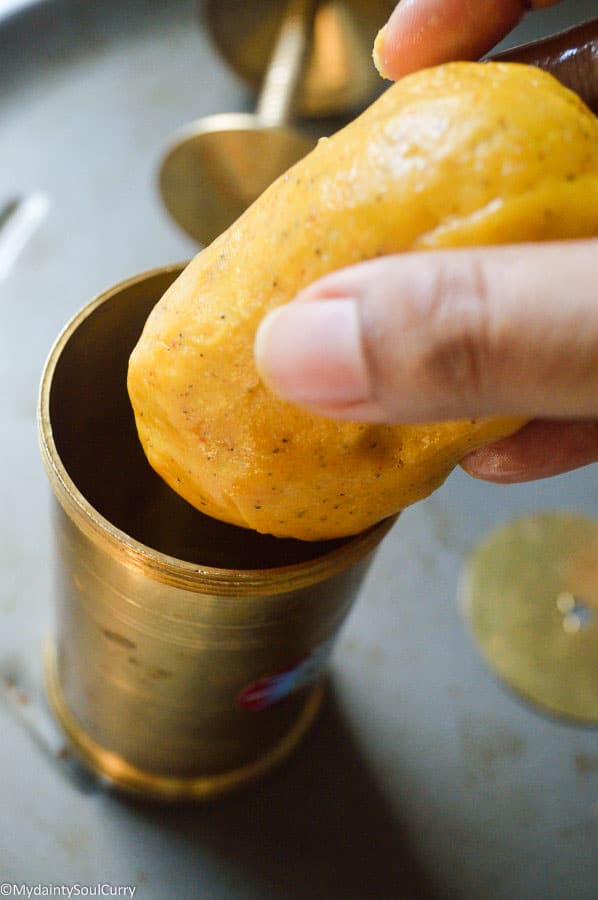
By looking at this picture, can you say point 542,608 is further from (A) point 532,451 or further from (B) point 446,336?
(B) point 446,336

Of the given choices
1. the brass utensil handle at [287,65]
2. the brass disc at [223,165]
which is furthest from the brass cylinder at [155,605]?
the brass utensil handle at [287,65]

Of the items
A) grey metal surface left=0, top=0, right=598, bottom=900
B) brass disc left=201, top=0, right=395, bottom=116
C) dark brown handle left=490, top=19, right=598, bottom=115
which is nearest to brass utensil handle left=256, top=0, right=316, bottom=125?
brass disc left=201, top=0, right=395, bottom=116

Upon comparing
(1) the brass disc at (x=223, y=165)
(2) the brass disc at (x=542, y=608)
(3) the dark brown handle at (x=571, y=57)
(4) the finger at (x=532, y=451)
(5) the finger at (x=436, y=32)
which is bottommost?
(2) the brass disc at (x=542, y=608)

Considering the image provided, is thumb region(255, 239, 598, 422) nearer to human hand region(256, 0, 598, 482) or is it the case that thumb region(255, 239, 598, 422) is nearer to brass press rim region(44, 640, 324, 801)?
human hand region(256, 0, 598, 482)

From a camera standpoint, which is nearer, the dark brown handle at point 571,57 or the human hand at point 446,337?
the human hand at point 446,337

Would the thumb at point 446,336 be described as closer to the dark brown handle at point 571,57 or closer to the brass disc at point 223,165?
the dark brown handle at point 571,57

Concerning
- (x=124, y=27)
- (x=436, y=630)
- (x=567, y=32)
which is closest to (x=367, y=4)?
(x=124, y=27)

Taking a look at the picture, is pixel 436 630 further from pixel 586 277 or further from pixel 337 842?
pixel 586 277
